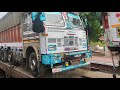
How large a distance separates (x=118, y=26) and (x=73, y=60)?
174 cm

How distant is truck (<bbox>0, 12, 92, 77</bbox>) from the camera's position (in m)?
5.93

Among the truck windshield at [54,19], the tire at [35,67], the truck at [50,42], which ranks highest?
the truck windshield at [54,19]

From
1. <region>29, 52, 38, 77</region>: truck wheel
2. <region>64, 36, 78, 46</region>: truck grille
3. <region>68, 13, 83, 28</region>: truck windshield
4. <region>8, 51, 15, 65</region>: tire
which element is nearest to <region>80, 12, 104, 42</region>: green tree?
<region>68, 13, 83, 28</region>: truck windshield

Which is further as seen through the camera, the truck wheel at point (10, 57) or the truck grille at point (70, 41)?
the truck wheel at point (10, 57)

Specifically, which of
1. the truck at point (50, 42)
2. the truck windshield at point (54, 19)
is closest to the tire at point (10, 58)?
the truck at point (50, 42)

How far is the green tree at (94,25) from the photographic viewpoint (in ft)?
22.2

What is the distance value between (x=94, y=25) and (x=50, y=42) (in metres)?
1.94

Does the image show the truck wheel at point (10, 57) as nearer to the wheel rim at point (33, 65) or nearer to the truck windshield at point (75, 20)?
the wheel rim at point (33, 65)

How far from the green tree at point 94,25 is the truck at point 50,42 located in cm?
29

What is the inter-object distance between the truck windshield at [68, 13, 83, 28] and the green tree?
24 cm

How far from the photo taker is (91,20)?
7273 mm

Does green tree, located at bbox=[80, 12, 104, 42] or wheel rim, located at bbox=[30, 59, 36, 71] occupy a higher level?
green tree, located at bbox=[80, 12, 104, 42]

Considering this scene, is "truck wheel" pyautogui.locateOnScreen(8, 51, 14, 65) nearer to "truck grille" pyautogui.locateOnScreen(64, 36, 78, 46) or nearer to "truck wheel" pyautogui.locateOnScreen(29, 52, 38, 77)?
"truck wheel" pyautogui.locateOnScreen(29, 52, 38, 77)
